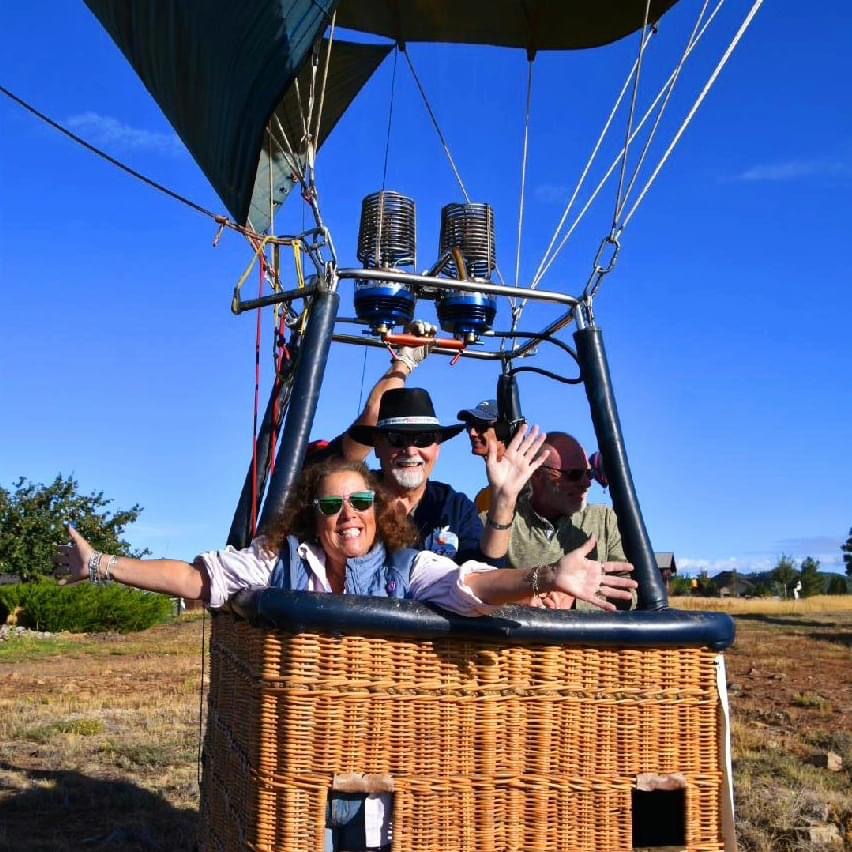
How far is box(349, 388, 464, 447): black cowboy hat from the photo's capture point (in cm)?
302

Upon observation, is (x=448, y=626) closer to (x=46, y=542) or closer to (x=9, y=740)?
(x=9, y=740)

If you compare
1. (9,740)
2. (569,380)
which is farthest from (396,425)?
(9,740)

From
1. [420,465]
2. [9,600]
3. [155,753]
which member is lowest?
[155,753]

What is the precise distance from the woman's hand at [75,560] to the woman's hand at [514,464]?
105cm

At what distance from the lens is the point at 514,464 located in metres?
2.25

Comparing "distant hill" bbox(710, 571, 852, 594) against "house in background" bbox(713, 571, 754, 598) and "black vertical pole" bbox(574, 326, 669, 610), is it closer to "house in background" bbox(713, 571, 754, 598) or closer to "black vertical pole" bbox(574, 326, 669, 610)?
"house in background" bbox(713, 571, 754, 598)

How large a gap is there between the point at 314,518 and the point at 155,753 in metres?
4.22

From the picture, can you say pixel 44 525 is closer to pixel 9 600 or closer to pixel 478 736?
pixel 9 600

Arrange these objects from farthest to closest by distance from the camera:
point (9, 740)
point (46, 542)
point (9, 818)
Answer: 1. point (46, 542)
2. point (9, 740)
3. point (9, 818)

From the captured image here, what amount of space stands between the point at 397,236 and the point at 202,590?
1.38 meters

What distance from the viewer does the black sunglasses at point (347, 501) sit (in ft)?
7.62

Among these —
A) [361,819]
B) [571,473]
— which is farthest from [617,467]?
[361,819]

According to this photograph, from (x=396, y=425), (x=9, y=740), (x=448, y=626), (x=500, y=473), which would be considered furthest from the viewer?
(x=9, y=740)

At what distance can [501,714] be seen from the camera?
6.57 feet
